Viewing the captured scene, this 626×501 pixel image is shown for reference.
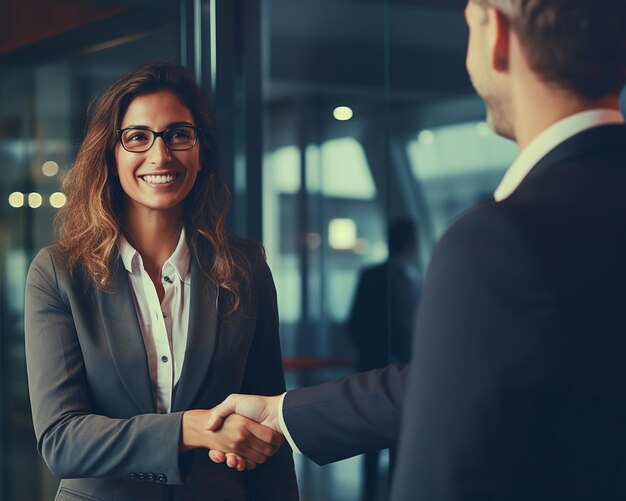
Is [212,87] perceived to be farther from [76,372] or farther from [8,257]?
[76,372]

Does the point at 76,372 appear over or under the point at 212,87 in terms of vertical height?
under

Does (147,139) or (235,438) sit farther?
(147,139)

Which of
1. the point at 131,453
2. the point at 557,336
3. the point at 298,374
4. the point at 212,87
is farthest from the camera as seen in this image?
the point at 298,374

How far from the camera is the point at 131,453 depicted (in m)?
1.97

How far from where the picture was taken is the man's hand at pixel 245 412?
6.75 ft

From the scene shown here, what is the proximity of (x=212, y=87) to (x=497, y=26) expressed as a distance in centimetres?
321

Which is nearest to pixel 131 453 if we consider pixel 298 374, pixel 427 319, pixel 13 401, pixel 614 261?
pixel 427 319

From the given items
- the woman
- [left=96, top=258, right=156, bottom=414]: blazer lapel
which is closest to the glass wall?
the woman

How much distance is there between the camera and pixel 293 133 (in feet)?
15.9

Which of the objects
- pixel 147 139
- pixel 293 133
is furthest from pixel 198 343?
pixel 293 133

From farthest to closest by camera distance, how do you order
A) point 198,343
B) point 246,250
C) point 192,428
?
point 246,250, point 198,343, point 192,428

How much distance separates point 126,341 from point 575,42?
1.24 m

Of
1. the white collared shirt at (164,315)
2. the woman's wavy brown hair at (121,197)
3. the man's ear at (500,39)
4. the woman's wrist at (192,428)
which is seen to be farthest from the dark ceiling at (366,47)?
the man's ear at (500,39)

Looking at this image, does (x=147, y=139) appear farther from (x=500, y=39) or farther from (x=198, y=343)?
(x=500, y=39)
